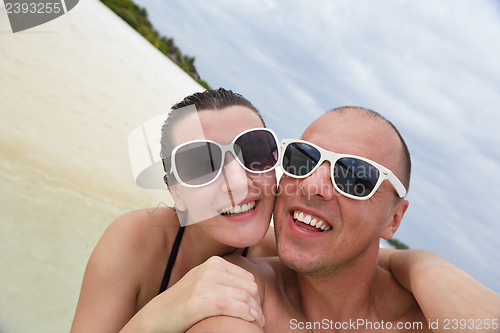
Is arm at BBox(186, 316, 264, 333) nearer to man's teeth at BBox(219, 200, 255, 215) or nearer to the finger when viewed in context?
the finger

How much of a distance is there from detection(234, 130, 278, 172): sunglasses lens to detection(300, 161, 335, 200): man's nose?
12.4 inches

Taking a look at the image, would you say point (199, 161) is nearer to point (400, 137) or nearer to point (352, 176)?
point (352, 176)

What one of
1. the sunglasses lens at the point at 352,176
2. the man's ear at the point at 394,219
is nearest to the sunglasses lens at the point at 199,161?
the sunglasses lens at the point at 352,176

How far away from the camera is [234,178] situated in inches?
78.3

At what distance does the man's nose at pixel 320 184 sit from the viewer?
6.21ft

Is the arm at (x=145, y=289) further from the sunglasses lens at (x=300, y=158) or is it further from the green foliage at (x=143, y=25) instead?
the green foliage at (x=143, y=25)

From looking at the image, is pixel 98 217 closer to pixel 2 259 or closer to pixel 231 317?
pixel 2 259

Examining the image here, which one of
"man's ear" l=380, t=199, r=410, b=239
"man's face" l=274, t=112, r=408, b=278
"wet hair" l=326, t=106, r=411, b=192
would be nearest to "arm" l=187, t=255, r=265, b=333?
"man's face" l=274, t=112, r=408, b=278

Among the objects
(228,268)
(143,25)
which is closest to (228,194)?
(228,268)

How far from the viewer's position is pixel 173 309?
1.39m

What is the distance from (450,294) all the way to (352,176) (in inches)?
29.2

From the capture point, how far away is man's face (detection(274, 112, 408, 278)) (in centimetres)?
192

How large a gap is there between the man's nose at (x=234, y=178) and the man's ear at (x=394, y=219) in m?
0.96

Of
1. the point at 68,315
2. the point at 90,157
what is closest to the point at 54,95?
the point at 90,157
